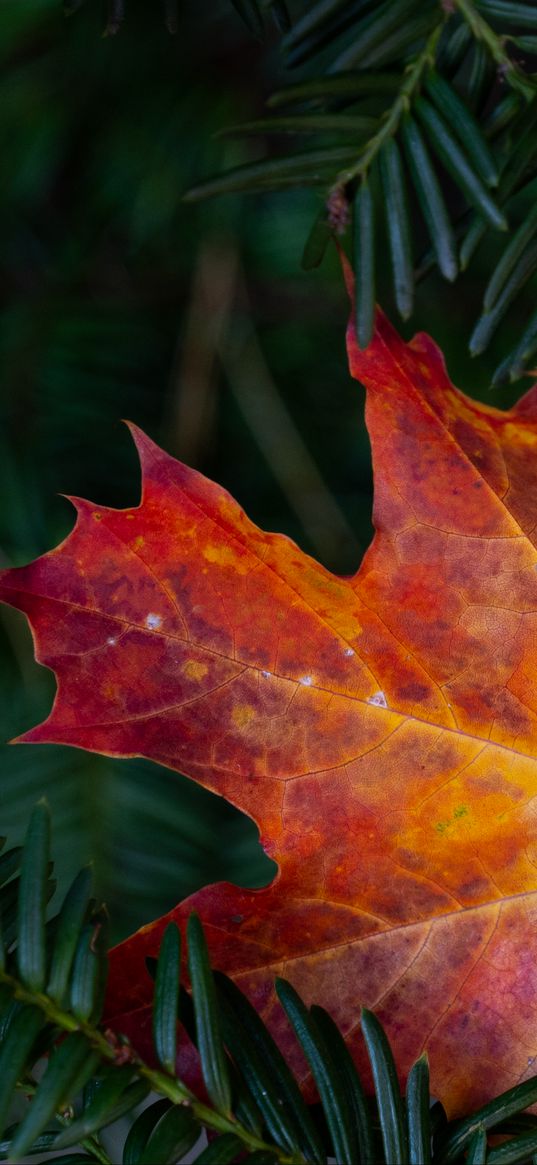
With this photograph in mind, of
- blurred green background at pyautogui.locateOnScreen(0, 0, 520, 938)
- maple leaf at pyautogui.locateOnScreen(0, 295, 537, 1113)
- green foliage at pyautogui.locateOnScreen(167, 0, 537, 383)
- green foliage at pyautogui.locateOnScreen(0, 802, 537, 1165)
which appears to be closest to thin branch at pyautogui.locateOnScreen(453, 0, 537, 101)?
green foliage at pyautogui.locateOnScreen(167, 0, 537, 383)

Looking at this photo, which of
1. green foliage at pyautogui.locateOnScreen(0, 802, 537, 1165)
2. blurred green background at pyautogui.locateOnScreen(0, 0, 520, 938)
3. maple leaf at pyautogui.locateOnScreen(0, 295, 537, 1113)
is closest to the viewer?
green foliage at pyautogui.locateOnScreen(0, 802, 537, 1165)

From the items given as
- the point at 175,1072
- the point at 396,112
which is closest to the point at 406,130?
the point at 396,112

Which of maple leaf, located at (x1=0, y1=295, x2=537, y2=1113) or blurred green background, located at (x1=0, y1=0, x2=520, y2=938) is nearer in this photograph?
maple leaf, located at (x1=0, y1=295, x2=537, y2=1113)

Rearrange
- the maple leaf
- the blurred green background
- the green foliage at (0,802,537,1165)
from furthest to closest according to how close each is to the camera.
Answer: the blurred green background → the maple leaf → the green foliage at (0,802,537,1165)

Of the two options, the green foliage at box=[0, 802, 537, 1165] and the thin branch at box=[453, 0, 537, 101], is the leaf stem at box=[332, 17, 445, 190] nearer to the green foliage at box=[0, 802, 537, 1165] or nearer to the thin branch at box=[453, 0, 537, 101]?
the thin branch at box=[453, 0, 537, 101]

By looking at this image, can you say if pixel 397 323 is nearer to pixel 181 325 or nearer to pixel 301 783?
pixel 181 325

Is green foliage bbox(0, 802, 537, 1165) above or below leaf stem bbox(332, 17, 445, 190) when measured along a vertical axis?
below

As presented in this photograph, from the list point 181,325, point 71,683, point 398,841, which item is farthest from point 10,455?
point 398,841
